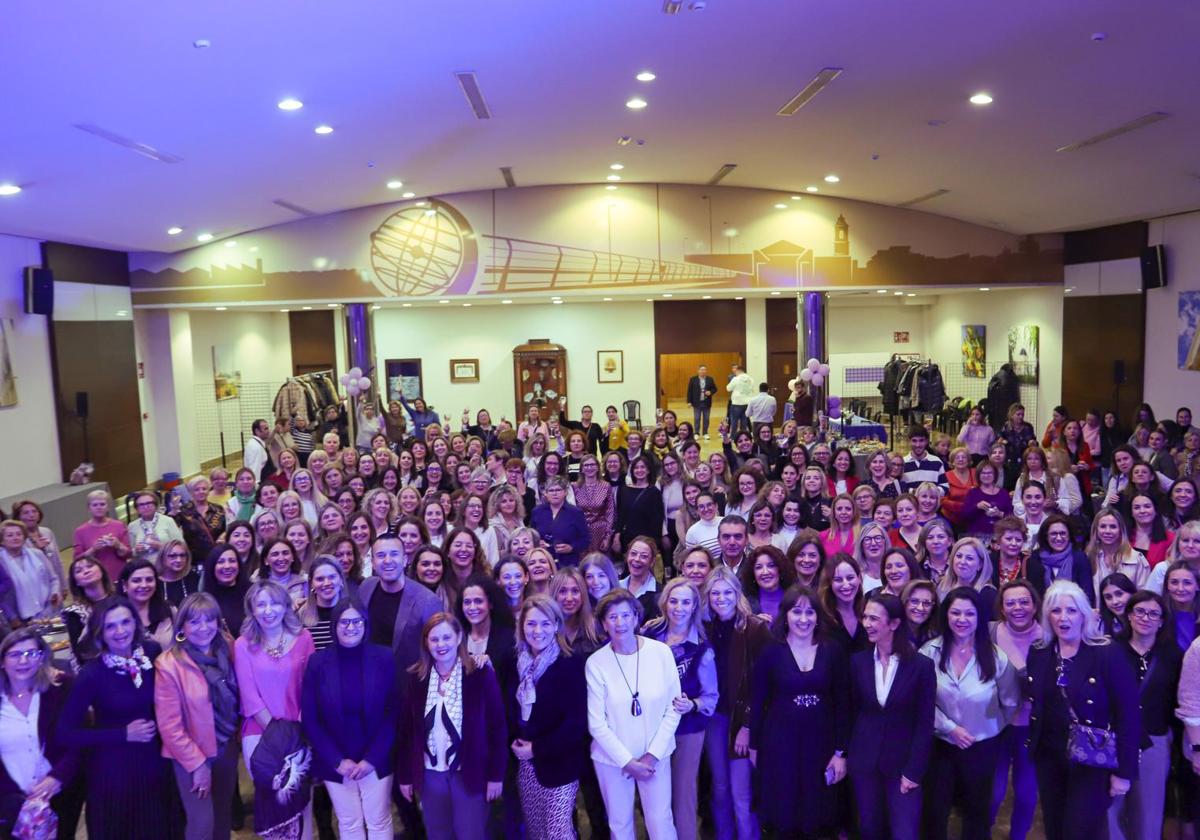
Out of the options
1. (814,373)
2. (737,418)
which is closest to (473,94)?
(814,373)

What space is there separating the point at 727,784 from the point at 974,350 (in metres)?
16.4

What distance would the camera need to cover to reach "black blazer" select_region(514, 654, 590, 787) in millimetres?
3734

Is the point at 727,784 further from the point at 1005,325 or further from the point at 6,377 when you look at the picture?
the point at 1005,325

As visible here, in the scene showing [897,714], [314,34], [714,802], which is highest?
[314,34]

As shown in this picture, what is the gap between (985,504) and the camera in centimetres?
661

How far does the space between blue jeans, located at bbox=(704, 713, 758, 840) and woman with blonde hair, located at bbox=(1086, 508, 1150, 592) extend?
2.64 metres

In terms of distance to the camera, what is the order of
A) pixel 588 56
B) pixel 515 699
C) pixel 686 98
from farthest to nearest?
pixel 686 98, pixel 588 56, pixel 515 699

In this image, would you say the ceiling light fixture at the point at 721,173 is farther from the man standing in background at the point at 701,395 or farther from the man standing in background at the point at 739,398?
the man standing in background at the point at 701,395

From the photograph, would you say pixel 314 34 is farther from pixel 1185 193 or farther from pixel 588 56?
pixel 1185 193

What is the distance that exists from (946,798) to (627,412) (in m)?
13.9

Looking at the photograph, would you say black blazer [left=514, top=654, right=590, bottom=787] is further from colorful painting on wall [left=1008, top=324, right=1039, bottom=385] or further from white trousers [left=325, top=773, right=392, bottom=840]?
colorful painting on wall [left=1008, top=324, right=1039, bottom=385]

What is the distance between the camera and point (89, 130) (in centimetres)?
749

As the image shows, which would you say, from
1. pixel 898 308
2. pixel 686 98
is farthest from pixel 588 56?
pixel 898 308

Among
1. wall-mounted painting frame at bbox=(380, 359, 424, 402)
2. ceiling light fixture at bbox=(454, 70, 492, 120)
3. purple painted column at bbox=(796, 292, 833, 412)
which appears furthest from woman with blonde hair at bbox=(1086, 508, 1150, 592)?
wall-mounted painting frame at bbox=(380, 359, 424, 402)
